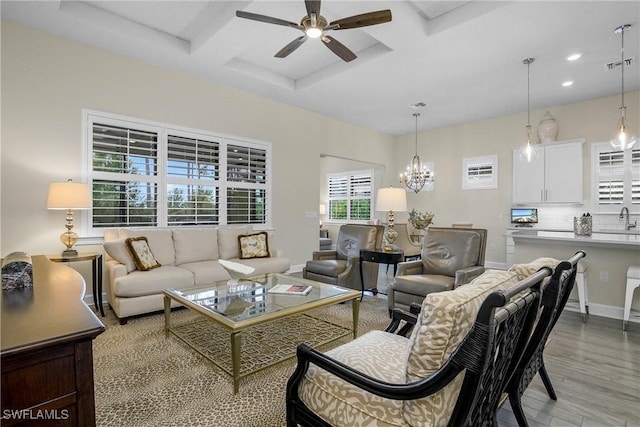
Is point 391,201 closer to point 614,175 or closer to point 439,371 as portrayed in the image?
point 439,371

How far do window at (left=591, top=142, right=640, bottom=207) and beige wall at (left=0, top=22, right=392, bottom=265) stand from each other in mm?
5821

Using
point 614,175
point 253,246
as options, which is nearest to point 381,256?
point 253,246

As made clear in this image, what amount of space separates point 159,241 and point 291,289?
6.90ft

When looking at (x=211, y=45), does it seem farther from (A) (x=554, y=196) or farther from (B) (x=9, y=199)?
(A) (x=554, y=196)

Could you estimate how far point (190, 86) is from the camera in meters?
4.66

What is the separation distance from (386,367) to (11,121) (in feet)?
14.4

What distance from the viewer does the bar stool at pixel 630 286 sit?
123 inches

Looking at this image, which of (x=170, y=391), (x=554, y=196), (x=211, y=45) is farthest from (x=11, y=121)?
(x=554, y=196)

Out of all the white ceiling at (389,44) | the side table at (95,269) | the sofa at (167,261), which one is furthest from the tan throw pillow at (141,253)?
the white ceiling at (389,44)

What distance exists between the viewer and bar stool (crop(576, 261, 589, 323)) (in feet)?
11.3

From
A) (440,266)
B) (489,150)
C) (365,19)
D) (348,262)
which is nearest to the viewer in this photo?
(365,19)

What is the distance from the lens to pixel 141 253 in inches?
139

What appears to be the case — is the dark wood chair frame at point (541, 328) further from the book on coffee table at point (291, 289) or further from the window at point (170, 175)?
the window at point (170, 175)

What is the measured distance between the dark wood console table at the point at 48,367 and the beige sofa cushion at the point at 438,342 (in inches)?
37.9
